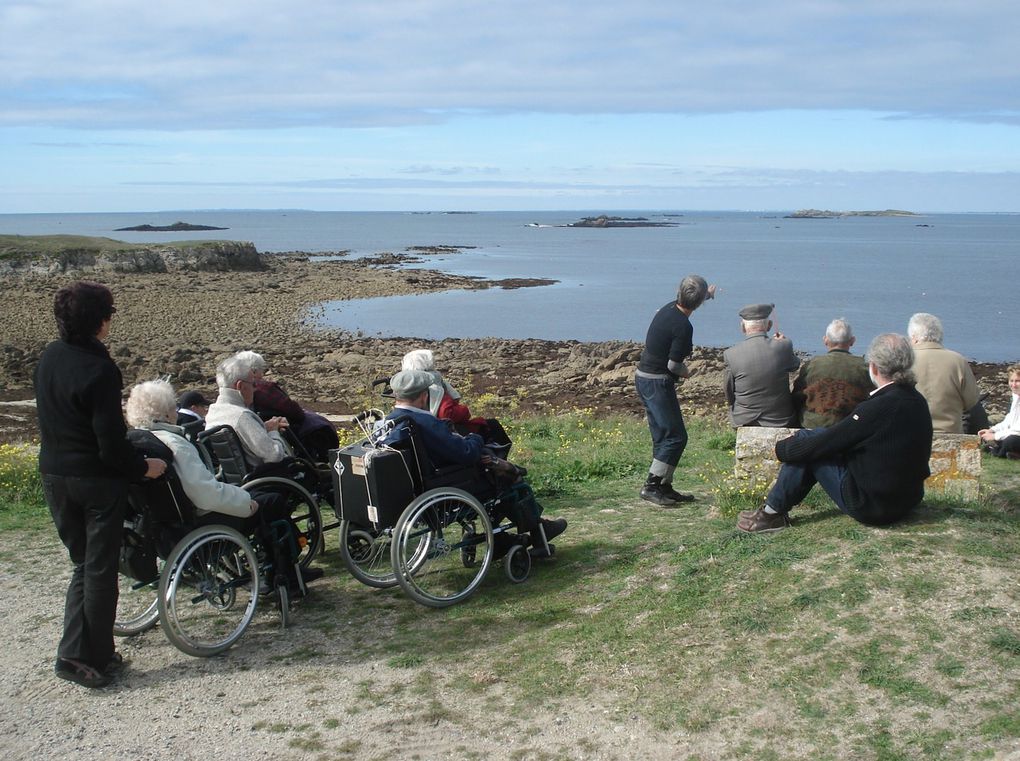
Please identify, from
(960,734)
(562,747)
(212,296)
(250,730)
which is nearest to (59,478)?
(250,730)

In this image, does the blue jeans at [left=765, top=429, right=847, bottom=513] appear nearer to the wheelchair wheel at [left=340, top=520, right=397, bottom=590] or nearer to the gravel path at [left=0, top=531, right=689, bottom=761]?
the gravel path at [left=0, top=531, right=689, bottom=761]

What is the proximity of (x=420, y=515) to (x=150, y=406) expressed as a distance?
5.49ft

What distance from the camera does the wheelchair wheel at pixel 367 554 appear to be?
634cm

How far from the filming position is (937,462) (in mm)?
7039

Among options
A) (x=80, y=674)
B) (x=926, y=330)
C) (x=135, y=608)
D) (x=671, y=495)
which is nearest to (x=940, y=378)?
(x=926, y=330)

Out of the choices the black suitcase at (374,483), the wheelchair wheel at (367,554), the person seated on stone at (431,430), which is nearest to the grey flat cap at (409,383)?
the person seated on stone at (431,430)

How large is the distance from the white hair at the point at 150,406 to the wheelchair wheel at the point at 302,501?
0.79 meters

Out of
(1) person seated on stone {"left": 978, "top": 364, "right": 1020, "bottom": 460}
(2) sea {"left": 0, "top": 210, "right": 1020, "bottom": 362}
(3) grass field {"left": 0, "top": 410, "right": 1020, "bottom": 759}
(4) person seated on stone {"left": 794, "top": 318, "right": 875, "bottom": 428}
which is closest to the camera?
(3) grass field {"left": 0, "top": 410, "right": 1020, "bottom": 759}

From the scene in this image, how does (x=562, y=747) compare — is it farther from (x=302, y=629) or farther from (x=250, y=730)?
(x=302, y=629)

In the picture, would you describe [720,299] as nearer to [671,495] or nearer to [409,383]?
[671,495]

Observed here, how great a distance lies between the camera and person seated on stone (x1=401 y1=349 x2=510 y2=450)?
692cm

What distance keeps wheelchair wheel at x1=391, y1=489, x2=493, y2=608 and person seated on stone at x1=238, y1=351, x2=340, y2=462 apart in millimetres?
1233

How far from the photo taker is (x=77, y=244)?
5600 cm

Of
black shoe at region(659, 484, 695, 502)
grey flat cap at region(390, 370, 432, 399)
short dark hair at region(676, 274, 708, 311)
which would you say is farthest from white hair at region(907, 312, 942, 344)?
grey flat cap at region(390, 370, 432, 399)
